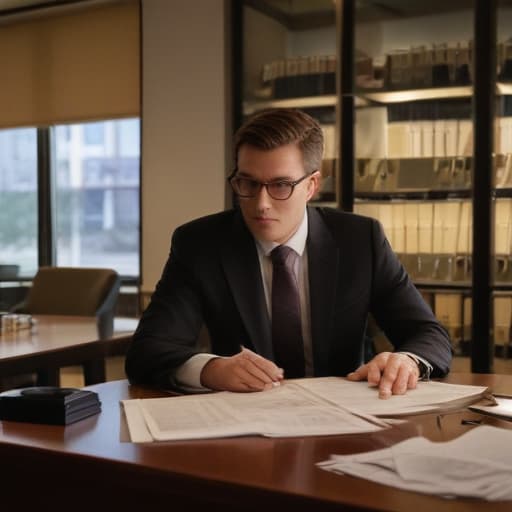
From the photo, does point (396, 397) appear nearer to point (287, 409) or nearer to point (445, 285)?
point (287, 409)

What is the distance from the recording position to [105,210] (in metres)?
5.67

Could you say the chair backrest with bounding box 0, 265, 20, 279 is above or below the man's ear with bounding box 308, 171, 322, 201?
below

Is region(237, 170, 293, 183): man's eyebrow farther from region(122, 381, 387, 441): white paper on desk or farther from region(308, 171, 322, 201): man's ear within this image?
region(122, 381, 387, 441): white paper on desk

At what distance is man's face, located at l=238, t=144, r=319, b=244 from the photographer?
72.3 inches

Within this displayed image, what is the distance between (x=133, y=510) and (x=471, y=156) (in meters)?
3.23

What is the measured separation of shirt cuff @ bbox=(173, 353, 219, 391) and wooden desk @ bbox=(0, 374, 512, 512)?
0.91ft

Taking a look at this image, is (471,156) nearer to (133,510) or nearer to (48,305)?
(48,305)

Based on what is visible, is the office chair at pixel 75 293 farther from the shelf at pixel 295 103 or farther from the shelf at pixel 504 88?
the shelf at pixel 504 88

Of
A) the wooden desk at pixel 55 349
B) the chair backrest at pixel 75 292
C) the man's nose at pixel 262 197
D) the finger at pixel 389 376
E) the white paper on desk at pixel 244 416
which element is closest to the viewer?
the white paper on desk at pixel 244 416

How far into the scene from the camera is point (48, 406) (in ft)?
4.28

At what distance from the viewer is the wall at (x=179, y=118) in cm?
466

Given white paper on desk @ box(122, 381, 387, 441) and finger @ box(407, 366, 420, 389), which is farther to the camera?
finger @ box(407, 366, 420, 389)

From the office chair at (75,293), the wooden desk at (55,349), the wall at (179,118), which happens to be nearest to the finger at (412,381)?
the wooden desk at (55,349)

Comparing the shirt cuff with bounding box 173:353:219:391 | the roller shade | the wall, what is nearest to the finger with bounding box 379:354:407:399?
the shirt cuff with bounding box 173:353:219:391
